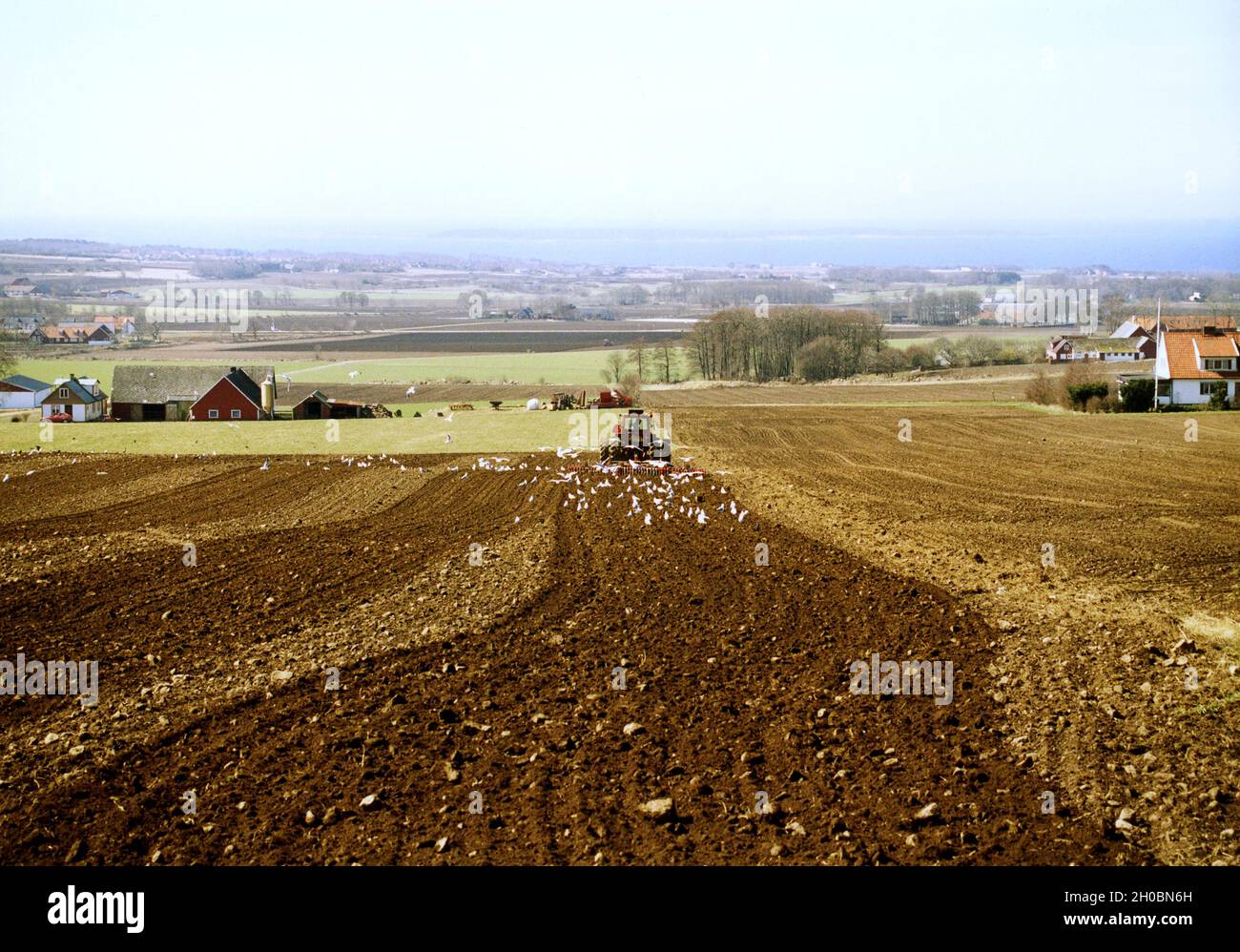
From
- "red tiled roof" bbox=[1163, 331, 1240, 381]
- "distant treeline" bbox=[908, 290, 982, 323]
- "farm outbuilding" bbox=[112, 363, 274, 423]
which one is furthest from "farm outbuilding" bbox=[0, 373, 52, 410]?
"distant treeline" bbox=[908, 290, 982, 323]

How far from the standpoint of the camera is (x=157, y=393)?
50.5 m

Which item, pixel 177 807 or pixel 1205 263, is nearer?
pixel 177 807

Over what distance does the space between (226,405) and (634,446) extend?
25.5 metres

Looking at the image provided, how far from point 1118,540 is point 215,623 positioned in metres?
14.7

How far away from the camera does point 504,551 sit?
18469 mm

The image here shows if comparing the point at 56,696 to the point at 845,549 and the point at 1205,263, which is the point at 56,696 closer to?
the point at 845,549

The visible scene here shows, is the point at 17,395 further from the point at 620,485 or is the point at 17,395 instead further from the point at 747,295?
the point at 747,295

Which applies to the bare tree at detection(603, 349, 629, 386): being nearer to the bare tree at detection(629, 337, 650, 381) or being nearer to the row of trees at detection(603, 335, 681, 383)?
the row of trees at detection(603, 335, 681, 383)

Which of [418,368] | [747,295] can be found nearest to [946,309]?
[747,295]

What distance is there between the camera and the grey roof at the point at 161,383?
50.2 m
